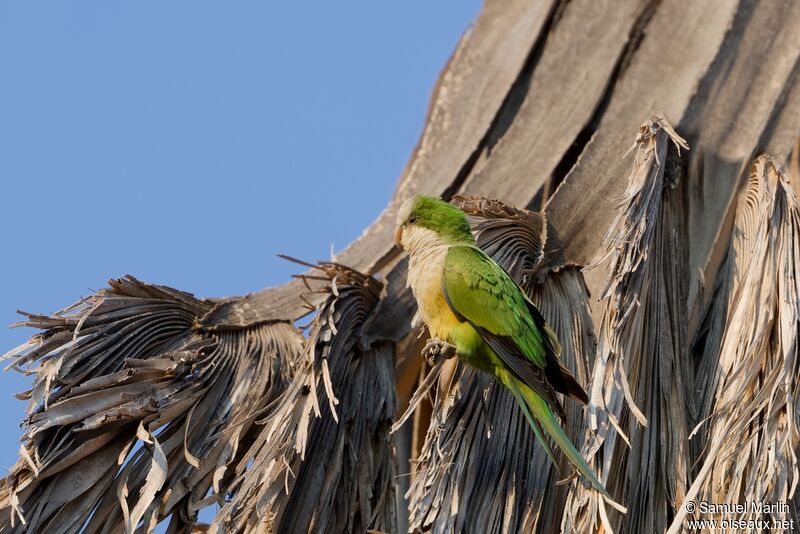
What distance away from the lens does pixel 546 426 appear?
512cm

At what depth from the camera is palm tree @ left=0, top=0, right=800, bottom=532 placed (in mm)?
5309

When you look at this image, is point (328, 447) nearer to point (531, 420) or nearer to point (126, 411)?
point (126, 411)

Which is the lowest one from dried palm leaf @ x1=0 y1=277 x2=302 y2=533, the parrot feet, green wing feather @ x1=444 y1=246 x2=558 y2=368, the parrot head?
dried palm leaf @ x1=0 y1=277 x2=302 y2=533

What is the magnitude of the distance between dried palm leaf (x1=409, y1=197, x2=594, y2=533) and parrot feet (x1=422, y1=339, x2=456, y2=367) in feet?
0.54

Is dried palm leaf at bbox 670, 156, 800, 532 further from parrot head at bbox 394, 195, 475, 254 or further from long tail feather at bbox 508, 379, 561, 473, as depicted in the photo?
parrot head at bbox 394, 195, 475, 254

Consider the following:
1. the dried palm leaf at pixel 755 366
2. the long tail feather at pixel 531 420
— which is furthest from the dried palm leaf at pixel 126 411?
the dried palm leaf at pixel 755 366

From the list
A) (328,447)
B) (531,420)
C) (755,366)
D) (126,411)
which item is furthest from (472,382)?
(126,411)

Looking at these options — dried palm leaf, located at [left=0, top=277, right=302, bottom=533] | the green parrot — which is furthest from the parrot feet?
dried palm leaf, located at [left=0, top=277, right=302, bottom=533]

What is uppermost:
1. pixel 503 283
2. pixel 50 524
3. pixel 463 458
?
pixel 503 283

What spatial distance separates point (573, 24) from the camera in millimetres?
9242

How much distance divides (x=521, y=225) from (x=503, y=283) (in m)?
1.23

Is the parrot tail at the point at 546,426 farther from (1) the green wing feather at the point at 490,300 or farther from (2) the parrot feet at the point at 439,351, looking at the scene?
(2) the parrot feet at the point at 439,351

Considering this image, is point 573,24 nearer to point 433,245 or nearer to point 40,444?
point 433,245

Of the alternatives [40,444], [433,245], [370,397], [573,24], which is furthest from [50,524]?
[573,24]
